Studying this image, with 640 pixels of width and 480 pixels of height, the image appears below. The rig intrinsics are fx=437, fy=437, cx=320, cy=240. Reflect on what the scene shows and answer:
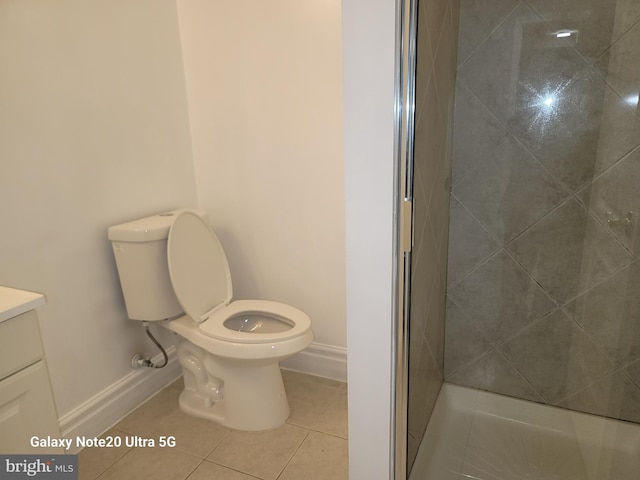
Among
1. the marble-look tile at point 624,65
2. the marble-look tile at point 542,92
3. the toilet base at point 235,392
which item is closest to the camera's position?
the marble-look tile at point 624,65

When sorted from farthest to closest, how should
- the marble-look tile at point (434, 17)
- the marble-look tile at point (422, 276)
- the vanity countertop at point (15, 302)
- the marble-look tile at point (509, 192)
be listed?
1. the marble-look tile at point (509, 192)
2. the marble-look tile at point (422, 276)
3. the marble-look tile at point (434, 17)
4. the vanity countertop at point (15, 302)

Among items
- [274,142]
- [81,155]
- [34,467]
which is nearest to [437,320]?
[274,142]

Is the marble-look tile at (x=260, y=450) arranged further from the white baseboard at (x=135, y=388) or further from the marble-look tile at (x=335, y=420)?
the white baseboard at (x=135, y=388)

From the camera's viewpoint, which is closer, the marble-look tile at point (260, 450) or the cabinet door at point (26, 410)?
the cabinet door at point (26, 410)

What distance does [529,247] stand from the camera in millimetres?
1758

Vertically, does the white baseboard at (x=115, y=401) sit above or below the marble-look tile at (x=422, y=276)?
below

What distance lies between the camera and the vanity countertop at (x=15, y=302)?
0.89 metres

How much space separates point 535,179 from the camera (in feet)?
5.58

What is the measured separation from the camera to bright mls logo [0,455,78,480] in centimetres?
93

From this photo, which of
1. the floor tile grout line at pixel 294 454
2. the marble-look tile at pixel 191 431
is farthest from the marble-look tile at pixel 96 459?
the floor tile grout line at pixel 294 454

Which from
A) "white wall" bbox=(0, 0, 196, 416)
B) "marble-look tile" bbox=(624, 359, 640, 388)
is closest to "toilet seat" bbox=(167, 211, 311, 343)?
"white wall" bbox=(0, 0, 196, 416)

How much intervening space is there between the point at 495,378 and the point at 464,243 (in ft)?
1.99

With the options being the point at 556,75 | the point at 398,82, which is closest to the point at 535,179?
the point at 556,75

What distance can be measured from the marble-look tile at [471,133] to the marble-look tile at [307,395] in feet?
3.85
